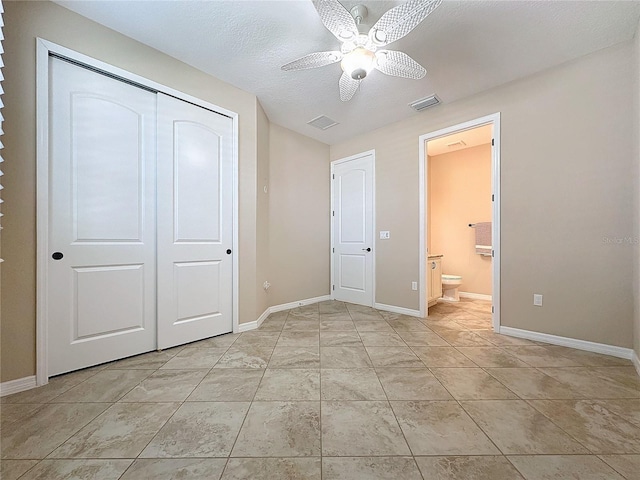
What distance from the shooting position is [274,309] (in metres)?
3.49

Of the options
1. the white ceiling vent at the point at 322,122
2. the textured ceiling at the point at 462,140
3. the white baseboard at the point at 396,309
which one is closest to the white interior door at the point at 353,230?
the white baseboard at the point at 396,309

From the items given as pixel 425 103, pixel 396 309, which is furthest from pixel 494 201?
pixel 396 309

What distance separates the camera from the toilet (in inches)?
162

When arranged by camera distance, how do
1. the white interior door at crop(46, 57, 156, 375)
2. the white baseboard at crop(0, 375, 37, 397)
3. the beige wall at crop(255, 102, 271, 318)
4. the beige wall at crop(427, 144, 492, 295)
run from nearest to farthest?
the white baseboard at crop(0, 375, 37, 397), the white interior door at crop(46, 57, 156, 375), the beige wall at crop(255, 102, 271, 318), the beige wall at crop(427, 144, 492, 295)

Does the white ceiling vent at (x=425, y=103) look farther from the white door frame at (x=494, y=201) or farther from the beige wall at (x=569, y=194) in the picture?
the white door frame at (x=494, y=201)

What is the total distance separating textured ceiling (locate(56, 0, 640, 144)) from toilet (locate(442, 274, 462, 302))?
270cm

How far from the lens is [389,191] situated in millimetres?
3561

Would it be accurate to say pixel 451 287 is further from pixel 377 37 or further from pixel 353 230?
pixel 377 37

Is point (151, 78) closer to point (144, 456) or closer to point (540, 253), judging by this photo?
point (144, 456)

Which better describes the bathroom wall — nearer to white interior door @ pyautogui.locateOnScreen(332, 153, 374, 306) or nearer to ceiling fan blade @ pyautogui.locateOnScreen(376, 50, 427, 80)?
ceiling fan blade @ pyautogui.locateOnScreen(376, 50, 427, 80)

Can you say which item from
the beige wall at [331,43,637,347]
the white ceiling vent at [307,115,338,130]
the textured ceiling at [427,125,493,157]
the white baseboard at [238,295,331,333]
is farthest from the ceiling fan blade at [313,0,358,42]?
the white baseboard at [238,295,331,333]

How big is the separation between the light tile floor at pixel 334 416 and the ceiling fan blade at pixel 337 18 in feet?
7.67

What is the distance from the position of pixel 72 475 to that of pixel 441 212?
17.9 ft

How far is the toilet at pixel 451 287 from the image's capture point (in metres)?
4.11
